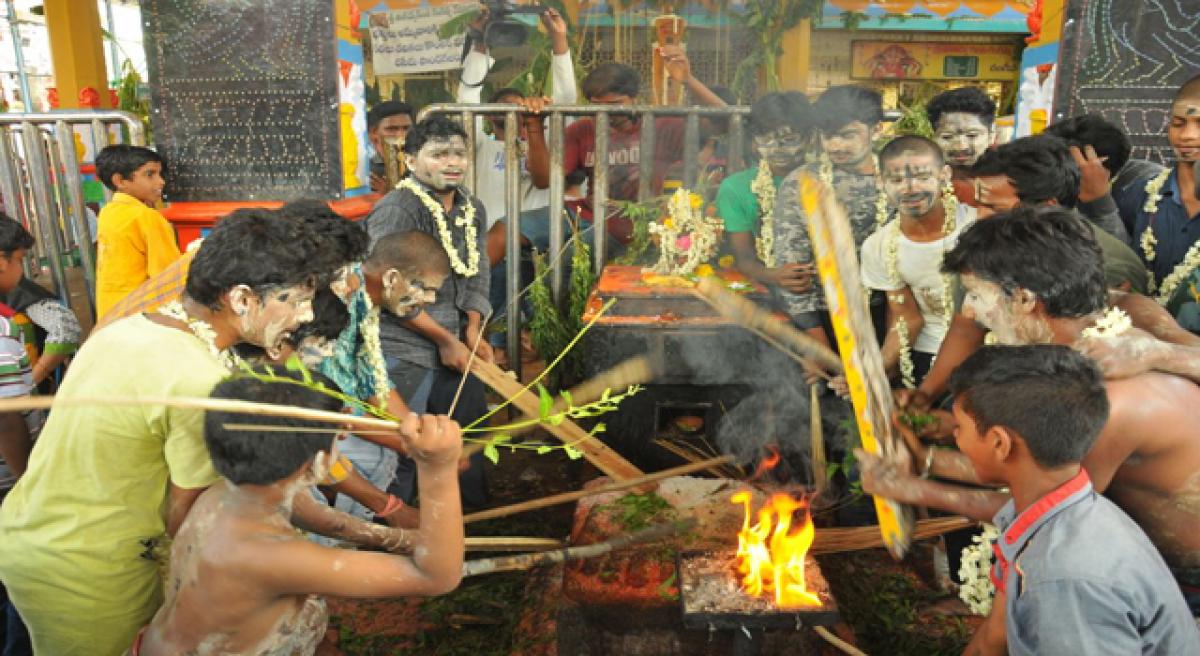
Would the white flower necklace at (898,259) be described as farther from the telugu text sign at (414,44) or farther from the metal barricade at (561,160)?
the telugu text sign at (414,44)

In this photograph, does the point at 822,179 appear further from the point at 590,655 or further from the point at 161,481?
→ the point at 161,481

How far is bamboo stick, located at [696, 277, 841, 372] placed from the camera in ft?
12.9

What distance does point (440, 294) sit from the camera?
4.62 metres

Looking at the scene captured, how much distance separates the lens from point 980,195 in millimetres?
3404

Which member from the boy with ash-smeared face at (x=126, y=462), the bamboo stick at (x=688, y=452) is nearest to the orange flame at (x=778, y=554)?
the bamboo stick at (x=688, y=452)

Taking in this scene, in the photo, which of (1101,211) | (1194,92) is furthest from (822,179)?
(1194,92)

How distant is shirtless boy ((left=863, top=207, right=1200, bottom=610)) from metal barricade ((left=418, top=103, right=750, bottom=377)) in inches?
120

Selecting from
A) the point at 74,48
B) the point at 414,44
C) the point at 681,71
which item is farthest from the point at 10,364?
the point at 74,48

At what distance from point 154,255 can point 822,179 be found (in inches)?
168

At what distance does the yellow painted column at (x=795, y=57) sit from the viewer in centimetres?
955

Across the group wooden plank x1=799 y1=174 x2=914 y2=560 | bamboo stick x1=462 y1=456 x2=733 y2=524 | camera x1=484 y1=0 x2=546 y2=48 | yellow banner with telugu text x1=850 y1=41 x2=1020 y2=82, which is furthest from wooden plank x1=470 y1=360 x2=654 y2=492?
yellow banner with telugu text x1=850 y1=41 x2=1020 y2=82

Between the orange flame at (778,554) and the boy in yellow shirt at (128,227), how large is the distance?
13.4 feet

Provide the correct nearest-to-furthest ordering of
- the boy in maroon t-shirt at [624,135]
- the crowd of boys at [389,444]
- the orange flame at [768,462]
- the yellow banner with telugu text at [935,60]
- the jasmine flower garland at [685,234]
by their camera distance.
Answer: the crowd of boys at [389,444] < the orange flame at [768,462] < the jasmine flower garland at [685,234] < the boy in maroon t-shirt at [624,135] < the yellow banner with telugu text at [935,60]

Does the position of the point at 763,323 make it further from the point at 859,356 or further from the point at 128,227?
the point at 128,227
